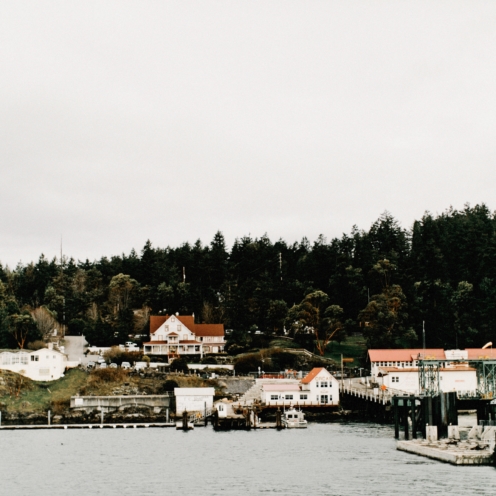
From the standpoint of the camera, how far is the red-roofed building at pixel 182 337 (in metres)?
130

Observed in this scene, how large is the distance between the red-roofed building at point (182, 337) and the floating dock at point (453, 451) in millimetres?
65888

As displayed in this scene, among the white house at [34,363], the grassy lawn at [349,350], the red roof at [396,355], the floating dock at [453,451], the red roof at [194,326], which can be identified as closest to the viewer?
the floating dock at [453,451]

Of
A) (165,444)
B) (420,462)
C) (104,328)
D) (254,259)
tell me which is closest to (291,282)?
(254,259)

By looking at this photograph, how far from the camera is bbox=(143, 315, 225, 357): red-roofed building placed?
130 meters

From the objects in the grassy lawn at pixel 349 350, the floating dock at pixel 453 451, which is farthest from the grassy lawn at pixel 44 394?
the floating dock at pixel 453 451

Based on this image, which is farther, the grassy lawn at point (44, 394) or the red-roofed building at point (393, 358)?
the red-roofed building at point (393, 358)

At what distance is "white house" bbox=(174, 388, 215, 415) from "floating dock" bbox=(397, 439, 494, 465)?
34100mm

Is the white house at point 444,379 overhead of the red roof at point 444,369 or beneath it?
beneath

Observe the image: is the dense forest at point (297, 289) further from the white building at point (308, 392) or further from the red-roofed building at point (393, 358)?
→ the white building at point (308, 392)

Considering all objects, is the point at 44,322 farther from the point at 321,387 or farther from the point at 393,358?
the point at 393,358

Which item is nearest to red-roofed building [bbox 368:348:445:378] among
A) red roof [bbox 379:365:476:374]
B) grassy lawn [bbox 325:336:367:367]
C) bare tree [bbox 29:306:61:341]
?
red roof [bbox 379:365:476:374]

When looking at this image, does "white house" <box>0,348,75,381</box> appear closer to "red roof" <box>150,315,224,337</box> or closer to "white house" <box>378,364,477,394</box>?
"red roof" <box>150,315,224,337</box>

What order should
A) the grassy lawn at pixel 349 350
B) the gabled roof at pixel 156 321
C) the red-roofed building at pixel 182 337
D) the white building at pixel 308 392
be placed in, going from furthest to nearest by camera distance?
the gabled roof at pixel 156 321
the red-roofed building at pixel 182 337
the grassy lawn at pixel 349 350
the white building at pixel 308 392

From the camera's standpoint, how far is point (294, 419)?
9044cm
